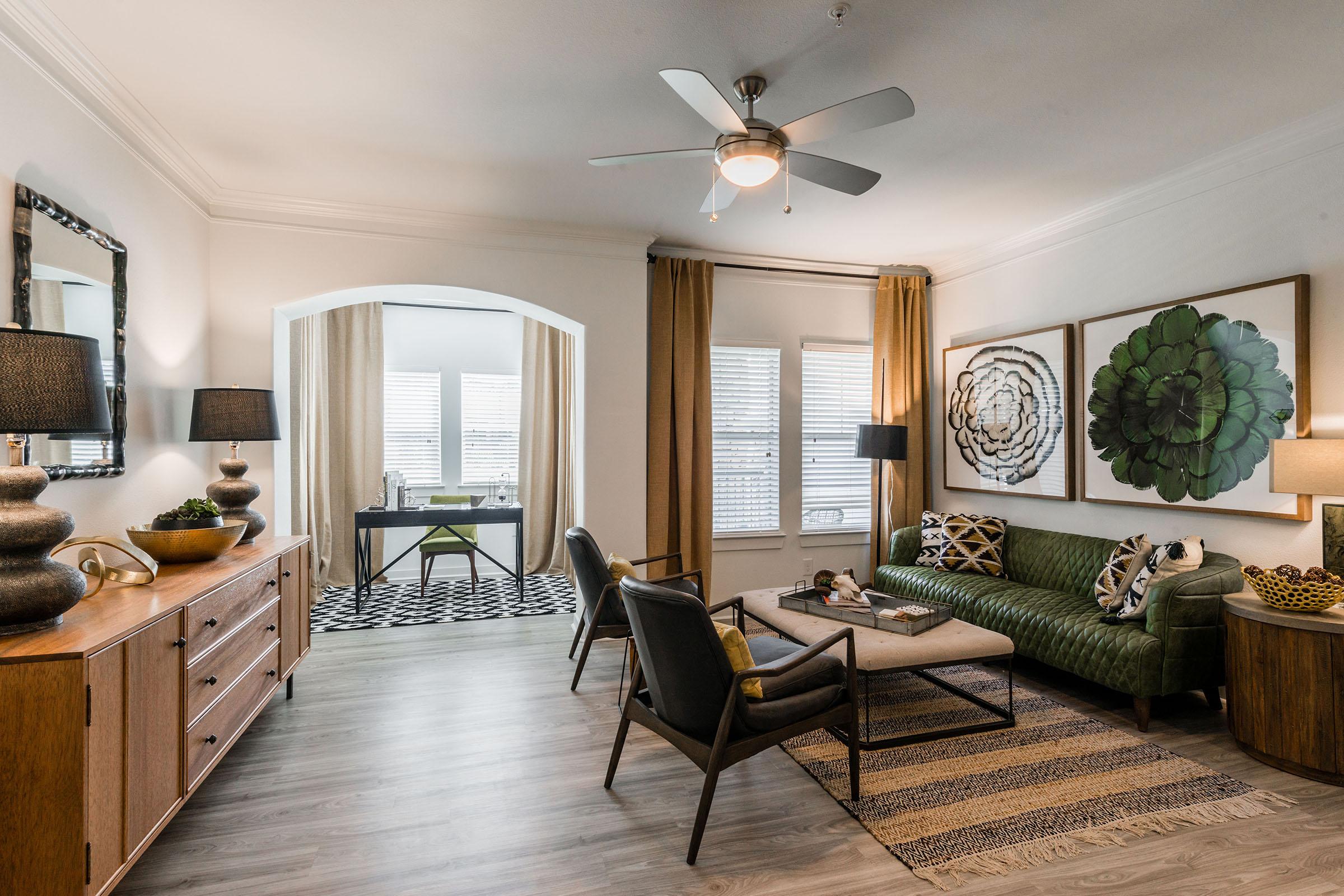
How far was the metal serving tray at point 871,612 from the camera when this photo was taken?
326cm

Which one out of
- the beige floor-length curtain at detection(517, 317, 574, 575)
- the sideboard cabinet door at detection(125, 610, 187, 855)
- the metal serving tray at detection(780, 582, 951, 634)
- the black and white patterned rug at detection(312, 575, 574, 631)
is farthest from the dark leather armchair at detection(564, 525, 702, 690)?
the beige floor-length curtain at detection(517, 317, 574, 575)

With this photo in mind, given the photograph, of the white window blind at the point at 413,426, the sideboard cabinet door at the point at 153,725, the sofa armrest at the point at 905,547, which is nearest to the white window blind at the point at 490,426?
the white window blind at the point at 413,426

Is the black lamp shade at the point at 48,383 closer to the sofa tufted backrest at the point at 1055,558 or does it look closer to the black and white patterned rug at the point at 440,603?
the black and white patterned rug at the point at 440,603

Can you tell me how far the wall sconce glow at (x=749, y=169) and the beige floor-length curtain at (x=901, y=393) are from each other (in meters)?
3.19

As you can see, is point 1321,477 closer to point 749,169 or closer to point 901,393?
point 749,169

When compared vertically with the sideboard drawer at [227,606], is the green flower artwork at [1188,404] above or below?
above

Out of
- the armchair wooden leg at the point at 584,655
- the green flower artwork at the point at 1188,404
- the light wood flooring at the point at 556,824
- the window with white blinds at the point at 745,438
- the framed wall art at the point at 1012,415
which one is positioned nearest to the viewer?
the light wood flooring at the point at 556,824

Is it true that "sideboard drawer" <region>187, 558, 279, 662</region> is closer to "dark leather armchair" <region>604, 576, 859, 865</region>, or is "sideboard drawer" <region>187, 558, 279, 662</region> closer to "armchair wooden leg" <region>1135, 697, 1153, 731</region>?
"dark leather armchair" <region>604, 576, 859, 865</region>

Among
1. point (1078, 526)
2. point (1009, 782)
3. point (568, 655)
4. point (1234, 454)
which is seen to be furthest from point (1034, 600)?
point (568, 655)

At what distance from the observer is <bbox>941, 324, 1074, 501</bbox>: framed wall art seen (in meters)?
4.44

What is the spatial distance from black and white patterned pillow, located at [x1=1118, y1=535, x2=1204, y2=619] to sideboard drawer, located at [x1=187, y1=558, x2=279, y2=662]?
3899mm

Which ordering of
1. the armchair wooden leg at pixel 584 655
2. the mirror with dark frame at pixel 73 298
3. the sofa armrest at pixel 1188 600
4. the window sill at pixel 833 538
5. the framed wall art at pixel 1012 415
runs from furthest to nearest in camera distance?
the window sill at pixel 833 538 < the framed wall art at pixel 1012 415 < the armchair wooden leg at pixel 584 655 < the sofa armrest at pixel 1188 600 < the mirror with dark frame at pixel 73 298

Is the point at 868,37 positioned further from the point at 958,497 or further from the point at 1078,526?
the point at 958,497

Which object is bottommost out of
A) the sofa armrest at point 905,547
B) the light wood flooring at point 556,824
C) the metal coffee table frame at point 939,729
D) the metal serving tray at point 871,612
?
the light wood flooring at point 556,824
